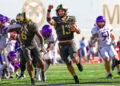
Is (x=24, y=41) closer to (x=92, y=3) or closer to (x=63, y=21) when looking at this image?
(x=63, y=21)

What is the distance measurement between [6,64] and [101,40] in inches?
104

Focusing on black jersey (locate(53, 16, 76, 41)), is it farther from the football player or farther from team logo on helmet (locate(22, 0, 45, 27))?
team logo on helmet (locate(22, 0, 45, 27))

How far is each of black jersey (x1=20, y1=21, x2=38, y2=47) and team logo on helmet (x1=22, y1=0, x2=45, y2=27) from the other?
21516mm

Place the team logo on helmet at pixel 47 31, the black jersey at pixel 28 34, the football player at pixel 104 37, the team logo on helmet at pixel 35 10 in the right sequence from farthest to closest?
the team logo on helmet at pixel 35 10 < the football player at pixel 104 37 < the team logo on helmet at pixel 47 31 < the black jersey at pixel 28 34

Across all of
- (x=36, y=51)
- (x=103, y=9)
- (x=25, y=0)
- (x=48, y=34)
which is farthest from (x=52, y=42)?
(x=103, y=9)

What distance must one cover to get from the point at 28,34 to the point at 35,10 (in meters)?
23.6

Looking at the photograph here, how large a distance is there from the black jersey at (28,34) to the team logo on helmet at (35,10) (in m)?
21.5

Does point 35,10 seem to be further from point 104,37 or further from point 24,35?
point 24,35

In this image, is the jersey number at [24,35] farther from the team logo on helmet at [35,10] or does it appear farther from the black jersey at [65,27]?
the team logo on helmet at [35,10]

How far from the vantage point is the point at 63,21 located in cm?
992

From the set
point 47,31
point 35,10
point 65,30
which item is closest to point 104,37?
point 47,31

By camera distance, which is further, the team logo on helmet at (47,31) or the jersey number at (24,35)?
the team logo on helmet at (47,31)

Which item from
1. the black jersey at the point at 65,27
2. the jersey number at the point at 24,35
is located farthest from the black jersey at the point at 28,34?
the black jersey at the point at 65,27

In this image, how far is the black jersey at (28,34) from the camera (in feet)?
32.2
